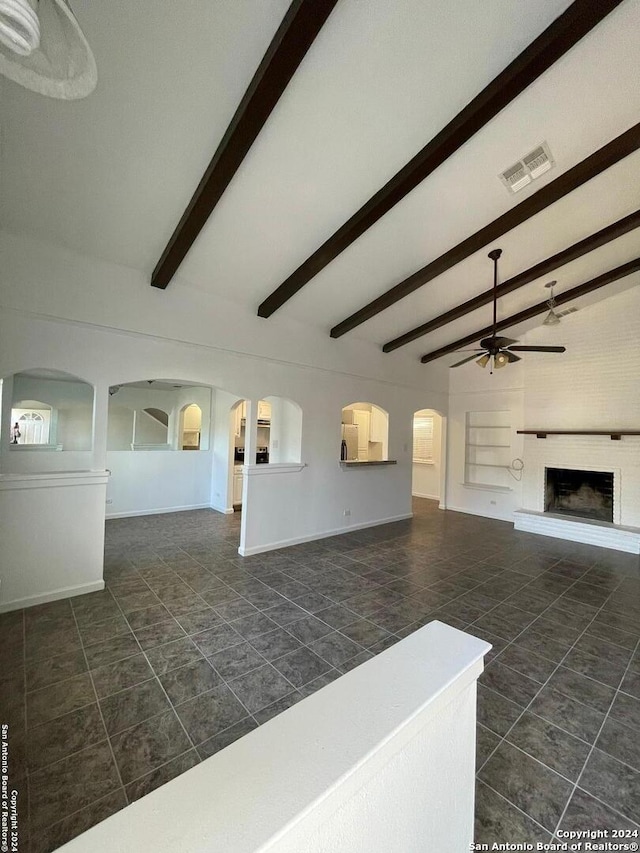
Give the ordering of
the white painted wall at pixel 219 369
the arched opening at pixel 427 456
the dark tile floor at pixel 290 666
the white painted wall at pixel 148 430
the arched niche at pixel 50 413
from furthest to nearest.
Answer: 1. the arched opening at pixel 427 456
2. the white painted wall at pixel 148 430
3. the arched niche at pixel 50 413
4. the white painted wall at pixel 219 369
5. the dark tile floor at pixel 290 666

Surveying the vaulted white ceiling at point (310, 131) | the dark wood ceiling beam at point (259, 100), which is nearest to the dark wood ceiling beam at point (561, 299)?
the vaulted white ceiling at point (310, 131)

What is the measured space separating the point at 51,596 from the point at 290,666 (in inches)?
98.0

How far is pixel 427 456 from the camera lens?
950cm

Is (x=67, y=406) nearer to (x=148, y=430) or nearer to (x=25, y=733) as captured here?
(x=148, y=430)

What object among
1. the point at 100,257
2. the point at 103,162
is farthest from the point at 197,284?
the point at 103,162

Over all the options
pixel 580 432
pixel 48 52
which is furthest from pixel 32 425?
pixel 580 432

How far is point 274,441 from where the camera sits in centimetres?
576

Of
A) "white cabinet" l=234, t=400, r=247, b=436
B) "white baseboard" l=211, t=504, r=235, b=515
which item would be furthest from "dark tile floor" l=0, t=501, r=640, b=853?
"white cabinet" l=234, t=400, r=247, b=436

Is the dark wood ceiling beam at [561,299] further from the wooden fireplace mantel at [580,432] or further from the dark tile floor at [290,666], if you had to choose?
the dark tile floor at [290,666]

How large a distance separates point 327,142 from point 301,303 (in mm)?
2252

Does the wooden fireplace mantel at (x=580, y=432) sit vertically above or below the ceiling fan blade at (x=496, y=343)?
below

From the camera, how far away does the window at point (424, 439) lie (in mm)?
9398

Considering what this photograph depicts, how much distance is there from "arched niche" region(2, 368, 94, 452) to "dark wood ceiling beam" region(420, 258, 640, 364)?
22.8 ft

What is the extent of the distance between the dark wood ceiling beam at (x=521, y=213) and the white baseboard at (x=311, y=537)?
346 cm
